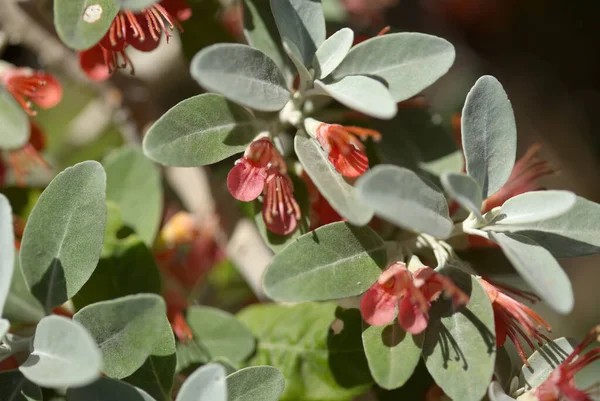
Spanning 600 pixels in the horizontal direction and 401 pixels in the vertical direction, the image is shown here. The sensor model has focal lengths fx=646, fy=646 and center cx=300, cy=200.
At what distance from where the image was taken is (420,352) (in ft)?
3.14

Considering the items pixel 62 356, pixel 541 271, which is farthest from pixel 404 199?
pixel 62 356

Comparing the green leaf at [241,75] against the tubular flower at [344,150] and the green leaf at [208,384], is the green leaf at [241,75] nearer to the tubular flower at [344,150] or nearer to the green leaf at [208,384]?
the tubular flower at [344,150]

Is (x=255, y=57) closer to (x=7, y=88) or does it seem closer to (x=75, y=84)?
(x=7, y=88)

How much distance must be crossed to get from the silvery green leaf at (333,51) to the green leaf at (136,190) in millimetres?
478

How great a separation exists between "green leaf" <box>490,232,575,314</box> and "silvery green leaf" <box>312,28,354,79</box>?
0.36 m

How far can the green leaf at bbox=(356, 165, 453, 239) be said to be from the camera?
0.77m

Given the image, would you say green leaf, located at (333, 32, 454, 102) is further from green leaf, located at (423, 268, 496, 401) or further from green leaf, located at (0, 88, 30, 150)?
green leaf, located at (0, 88, 30, 150)

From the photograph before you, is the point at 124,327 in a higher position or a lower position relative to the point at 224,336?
higher

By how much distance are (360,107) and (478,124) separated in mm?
218

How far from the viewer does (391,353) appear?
958 mm

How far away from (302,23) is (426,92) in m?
1.31

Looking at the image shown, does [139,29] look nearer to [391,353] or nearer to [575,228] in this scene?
[391,353]

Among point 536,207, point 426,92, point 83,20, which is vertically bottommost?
point 426,92

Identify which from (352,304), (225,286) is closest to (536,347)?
(352,304)
